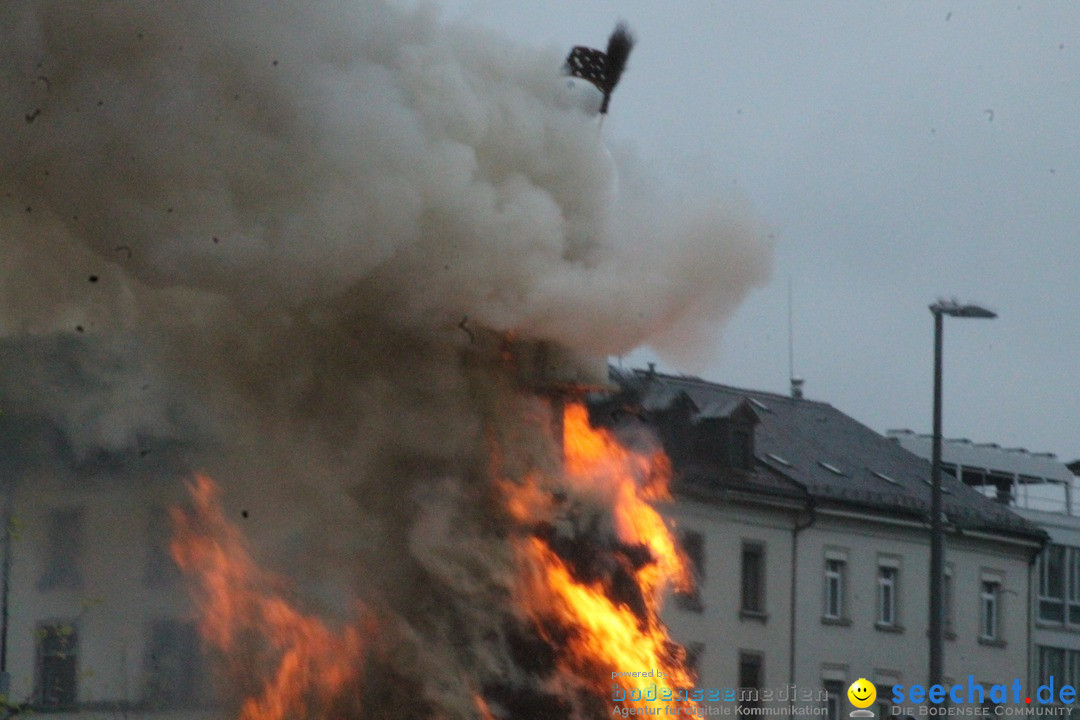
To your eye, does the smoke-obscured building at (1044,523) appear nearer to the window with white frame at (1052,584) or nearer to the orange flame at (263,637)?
the window with white frame at (1052,584)

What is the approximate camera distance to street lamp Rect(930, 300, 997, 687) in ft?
90.2

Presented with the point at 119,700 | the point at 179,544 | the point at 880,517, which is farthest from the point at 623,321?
the point at 880,517

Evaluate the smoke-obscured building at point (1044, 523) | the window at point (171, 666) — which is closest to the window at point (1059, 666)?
the smoke-obscured building at point (1044, 523)

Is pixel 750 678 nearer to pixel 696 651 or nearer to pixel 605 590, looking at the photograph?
pixel 696 651

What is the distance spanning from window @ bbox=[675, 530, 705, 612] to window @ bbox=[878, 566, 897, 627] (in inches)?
283

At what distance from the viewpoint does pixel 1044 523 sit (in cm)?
5356

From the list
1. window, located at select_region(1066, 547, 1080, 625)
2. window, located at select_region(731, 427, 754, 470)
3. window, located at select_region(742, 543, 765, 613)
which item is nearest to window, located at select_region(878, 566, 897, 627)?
window, located at select_region(742, 543, 765, 613)

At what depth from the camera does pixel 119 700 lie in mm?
30469

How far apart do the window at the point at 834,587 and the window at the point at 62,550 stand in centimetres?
1961

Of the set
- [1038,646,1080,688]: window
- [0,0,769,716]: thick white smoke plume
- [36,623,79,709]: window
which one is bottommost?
[36,623,79,709]: window

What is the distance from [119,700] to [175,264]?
46.9 ft

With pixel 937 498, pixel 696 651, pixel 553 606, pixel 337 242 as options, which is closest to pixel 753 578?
pixel 696 651

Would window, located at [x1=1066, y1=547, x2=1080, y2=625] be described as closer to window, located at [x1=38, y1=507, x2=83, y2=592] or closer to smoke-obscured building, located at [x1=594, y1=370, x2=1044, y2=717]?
smoke-obscured building, located at [x1=594, y1=370, x2=1044, y2=717]

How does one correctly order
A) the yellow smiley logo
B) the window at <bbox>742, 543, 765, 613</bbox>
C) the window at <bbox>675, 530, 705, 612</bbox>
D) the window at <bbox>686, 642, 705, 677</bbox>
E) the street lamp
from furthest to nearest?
the yellow smiley logo
the window at <bbox>742, 543, 765, 613</bbox>
the window at <bbox>675, 530, 705, 612</bbox>
the window at <bbox>686, 642, 705, 677</bbox>
the street lamp
